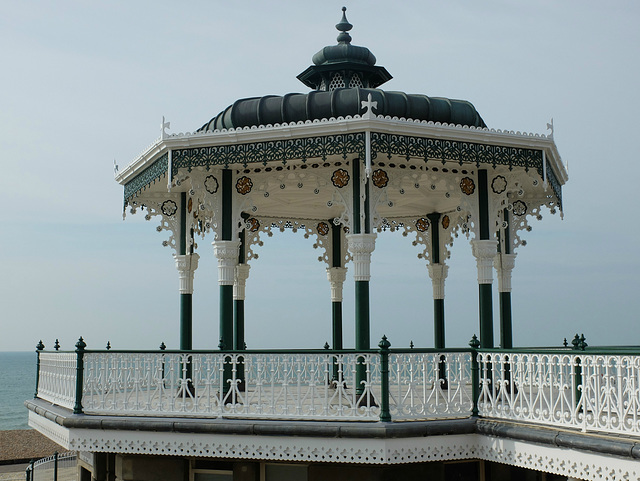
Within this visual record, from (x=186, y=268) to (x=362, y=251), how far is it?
13.8 feet

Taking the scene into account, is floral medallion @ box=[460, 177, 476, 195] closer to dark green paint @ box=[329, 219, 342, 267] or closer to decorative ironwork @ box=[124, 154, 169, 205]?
decorative ironwork @ box=[124, 154, 169, 205]

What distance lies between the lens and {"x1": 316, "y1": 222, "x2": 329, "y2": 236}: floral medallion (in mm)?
16891

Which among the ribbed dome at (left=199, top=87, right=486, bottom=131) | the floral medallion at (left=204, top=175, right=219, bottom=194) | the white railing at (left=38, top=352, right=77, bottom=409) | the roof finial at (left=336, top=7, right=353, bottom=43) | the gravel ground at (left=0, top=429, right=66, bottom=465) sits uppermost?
the roof finial at (left=336, top=7, right=353, bottom=43)

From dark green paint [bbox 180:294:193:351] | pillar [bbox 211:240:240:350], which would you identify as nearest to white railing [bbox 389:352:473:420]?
pillar [bbox 211:240:240:350]

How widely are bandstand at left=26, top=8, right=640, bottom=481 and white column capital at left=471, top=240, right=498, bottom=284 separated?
35 millimetres

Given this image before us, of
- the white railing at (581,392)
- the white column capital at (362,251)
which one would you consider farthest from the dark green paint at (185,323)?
the white railing at (581,392)

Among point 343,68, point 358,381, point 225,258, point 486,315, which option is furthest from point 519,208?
point 225,258

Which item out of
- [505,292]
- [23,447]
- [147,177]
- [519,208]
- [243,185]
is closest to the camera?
[243,185]

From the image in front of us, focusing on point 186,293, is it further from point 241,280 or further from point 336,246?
point 336,246

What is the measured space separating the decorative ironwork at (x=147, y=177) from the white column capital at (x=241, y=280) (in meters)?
2.96

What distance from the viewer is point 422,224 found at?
16.4 meters

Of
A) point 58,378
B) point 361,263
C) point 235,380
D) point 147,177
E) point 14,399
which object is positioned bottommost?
point 14,399

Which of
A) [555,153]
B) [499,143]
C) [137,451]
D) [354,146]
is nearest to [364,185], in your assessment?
[354,146]

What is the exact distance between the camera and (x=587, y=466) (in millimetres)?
8156
